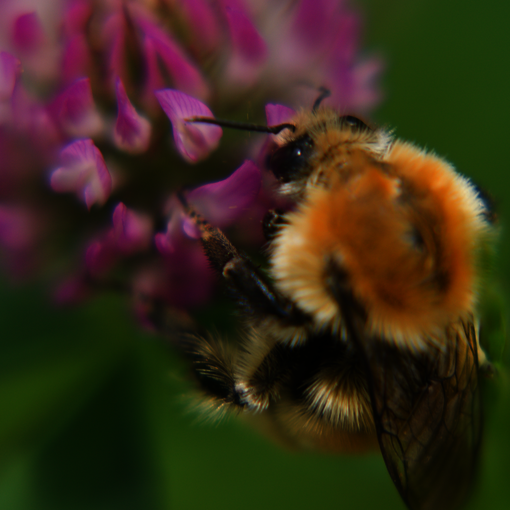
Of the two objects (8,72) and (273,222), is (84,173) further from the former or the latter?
(273,222)

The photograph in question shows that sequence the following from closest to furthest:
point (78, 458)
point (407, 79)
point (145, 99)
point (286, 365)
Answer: point (286, 365) < point (145, 99) < point (78, 458) < point (407, 79)

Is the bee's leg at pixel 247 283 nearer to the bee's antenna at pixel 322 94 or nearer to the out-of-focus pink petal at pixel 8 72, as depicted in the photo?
the bee's antenna at pixel 322 94

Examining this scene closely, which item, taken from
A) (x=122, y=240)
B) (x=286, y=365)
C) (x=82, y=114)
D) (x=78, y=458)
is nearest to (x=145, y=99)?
(x=82, y=114)

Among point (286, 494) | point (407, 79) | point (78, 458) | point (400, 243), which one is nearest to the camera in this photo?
point (400, 243)

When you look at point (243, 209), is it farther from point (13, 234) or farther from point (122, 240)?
point (13, 234)

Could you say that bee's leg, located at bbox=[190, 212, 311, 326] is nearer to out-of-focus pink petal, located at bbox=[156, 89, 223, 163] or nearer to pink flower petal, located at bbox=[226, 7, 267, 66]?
out-of-focus pink petal, located at bbox=[156, 89, 223, 163]

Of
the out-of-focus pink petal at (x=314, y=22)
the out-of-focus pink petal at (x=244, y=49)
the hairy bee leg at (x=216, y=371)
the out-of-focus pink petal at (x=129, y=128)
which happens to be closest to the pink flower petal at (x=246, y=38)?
the out-of-focus pink petal at (x=244, y=49)
